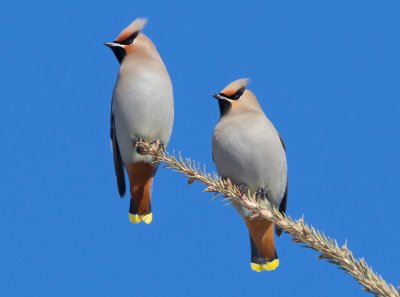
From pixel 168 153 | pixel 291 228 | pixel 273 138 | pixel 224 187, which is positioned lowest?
pixel 291 228

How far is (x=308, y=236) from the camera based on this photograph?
231 cm

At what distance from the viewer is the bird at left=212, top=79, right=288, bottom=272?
420 centimetres

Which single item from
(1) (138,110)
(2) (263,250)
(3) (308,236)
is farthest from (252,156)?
(3) (308,236)

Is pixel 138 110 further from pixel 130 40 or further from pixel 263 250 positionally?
pixel 263 250

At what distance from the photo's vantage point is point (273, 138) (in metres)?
4.34

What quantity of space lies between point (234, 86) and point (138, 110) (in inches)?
26.6

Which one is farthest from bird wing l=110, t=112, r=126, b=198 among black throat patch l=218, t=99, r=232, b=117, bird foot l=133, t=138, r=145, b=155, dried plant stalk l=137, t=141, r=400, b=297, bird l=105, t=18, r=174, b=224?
dried plant stalk l=137, t=141, r=400, b=297

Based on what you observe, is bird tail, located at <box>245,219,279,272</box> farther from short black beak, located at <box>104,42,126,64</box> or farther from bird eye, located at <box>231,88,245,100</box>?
short black beak, located at <box>104,42,126,64</box>

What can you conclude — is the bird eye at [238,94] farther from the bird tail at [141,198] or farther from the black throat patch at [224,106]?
the bird tail at [141,198]

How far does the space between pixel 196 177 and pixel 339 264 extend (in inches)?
50.1

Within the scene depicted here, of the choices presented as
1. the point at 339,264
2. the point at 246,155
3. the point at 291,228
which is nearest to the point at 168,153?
the point at 246,155

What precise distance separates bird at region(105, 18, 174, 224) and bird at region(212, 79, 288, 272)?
1.46 ft

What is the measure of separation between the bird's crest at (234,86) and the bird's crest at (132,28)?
1.01 metres

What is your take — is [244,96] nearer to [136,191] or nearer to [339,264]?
[136,191]
